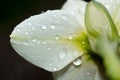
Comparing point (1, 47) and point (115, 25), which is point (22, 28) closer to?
point (115, 25)

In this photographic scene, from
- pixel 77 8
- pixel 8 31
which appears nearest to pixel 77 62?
pixel 77 8

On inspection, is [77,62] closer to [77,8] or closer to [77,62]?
[77,62]

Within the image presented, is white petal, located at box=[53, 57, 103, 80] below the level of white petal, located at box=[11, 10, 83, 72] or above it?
below

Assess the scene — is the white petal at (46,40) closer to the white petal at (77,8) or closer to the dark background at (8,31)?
the white petal at (77,8)

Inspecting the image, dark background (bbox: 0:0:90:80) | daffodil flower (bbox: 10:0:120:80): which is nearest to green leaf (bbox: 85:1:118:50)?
daffodil flower (bbox: 10:0:120:80)

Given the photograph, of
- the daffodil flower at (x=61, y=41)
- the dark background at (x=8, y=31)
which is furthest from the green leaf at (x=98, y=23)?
the dark background at (x=8, y=31)

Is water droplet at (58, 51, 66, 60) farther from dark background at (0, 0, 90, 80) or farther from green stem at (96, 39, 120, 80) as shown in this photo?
dark background at (0, 0, 90, 80)

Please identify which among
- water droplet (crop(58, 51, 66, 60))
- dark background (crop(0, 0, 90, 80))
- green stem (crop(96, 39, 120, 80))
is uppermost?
green stem (crop(96, 39, 120, 80))

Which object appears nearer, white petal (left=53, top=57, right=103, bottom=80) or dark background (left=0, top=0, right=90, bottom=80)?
white petal (left=53, top=57, right=103, bottom=80)
